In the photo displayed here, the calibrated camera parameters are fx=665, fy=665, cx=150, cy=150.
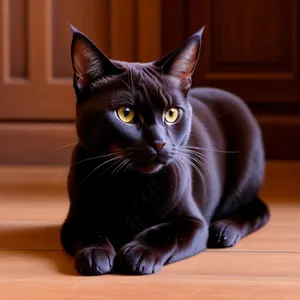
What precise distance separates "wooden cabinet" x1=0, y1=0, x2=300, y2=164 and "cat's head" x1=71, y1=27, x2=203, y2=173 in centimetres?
105

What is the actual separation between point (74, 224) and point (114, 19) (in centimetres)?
113

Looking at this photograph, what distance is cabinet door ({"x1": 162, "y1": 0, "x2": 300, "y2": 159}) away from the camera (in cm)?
227

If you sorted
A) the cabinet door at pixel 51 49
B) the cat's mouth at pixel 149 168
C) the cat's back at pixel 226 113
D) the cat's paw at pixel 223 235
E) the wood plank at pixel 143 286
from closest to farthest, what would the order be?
the wood plank at pixel 143 286, the cat's mouth at pixel 149 168, the cat's paw at pixel 223 235, the cat's back at pixel 226 113, the cabinet door at pixel 51 49

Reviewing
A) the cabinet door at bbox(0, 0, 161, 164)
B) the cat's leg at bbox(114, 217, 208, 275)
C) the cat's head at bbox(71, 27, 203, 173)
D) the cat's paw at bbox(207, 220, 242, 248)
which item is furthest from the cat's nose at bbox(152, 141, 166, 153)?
the cabinet door at bbox(0, 0, 161, 164)

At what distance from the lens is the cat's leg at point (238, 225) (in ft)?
4.18

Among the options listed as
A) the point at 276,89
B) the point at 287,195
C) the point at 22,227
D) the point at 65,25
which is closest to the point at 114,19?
the point at 65,25

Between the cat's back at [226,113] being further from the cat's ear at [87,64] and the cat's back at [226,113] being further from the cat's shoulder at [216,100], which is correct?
the cat's ear at [87,64]

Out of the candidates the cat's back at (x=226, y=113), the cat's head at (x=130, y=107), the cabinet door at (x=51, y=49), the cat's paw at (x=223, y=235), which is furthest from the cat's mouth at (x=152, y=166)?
the cabinet door at (x=51, y=49)

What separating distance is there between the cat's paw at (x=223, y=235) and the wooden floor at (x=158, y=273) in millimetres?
21

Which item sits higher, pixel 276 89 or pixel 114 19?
pixel 114 19

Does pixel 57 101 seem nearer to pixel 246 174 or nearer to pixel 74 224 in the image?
pixel 246 174

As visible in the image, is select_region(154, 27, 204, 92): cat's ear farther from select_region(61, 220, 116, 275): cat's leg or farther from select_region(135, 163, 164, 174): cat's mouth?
select_region(61, 220, 116, 275): cat's leg

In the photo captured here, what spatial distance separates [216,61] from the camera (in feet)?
7.55

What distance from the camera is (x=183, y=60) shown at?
1185mm
